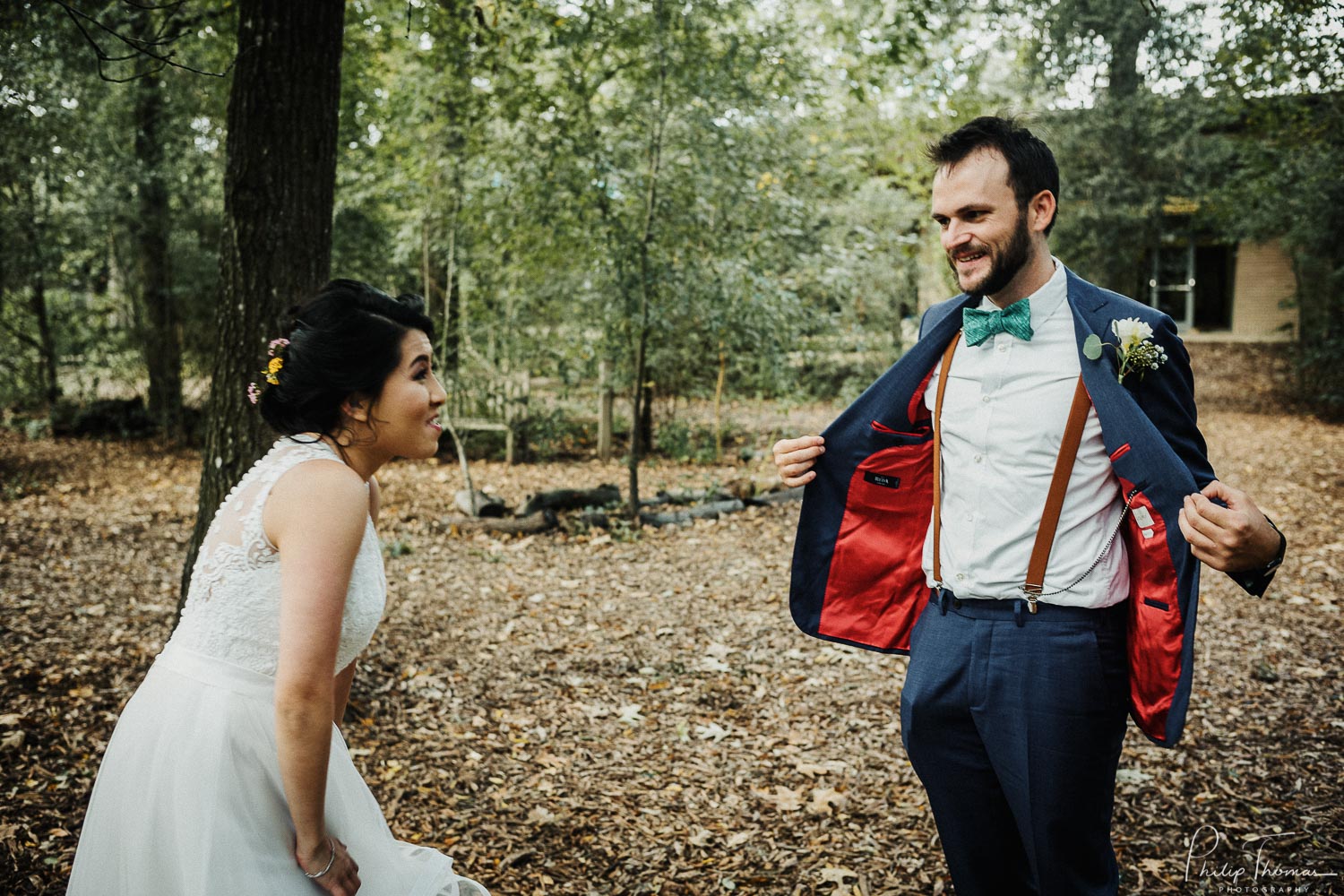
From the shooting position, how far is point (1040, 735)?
2162mm

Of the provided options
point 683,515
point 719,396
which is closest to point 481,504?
point 683,515

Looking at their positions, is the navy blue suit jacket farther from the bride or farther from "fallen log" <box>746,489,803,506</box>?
"fallen log" <box>746,489,803,506</box>

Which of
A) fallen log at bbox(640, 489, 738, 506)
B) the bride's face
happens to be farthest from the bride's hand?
fallen log at bbox(640, 489, 738, 506)

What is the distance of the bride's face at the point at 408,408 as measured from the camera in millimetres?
2020

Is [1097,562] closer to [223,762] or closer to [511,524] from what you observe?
[223,762]

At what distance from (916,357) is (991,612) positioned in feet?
2.53

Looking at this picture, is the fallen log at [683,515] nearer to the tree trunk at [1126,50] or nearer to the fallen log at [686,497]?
the fallen log at [686,497]

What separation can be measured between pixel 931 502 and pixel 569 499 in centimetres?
686

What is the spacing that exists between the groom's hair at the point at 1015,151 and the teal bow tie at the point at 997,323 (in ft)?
0.75

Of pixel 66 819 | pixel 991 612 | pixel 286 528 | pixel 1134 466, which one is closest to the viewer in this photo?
pixel 286 528

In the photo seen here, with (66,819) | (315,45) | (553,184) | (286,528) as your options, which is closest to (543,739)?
(66,819)

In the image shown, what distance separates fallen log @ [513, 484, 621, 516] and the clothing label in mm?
6549

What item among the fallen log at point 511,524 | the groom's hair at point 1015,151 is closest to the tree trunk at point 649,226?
the fallen log at point 511,524

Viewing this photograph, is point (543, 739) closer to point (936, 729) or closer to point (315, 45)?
point (936, 729)
